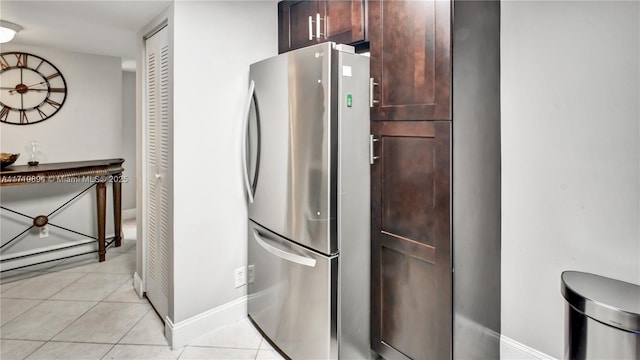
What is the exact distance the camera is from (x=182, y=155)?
2.12 meters

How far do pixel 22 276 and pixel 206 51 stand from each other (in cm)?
284

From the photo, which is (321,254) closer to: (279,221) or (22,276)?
(279,221)

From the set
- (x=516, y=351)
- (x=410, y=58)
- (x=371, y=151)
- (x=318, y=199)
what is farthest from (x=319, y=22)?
(x=516, y=351)

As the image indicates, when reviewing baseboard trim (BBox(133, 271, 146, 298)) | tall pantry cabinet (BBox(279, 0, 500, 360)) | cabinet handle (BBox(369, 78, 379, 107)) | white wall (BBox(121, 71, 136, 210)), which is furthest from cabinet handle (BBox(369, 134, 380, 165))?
white wall (BBox(121, 71, 136, 210))

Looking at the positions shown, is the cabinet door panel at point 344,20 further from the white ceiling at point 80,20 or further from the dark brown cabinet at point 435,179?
the white ceiling at point 80,20

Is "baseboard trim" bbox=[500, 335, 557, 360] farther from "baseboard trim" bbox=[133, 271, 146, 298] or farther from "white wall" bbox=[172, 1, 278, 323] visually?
"baseboard trim" bbox=[133, 271, 146, 298]

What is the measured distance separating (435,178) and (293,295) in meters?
1.03

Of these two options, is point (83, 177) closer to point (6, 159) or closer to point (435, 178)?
point (6, 159)

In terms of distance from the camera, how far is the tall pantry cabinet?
148 cm

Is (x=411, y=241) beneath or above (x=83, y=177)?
beneath

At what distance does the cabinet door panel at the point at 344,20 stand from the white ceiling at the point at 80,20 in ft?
3.22

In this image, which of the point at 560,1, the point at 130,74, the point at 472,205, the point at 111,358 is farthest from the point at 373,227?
the point at 130,74

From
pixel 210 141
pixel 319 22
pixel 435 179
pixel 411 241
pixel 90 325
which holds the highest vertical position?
pixel 319 22

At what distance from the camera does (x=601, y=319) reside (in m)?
1.20
